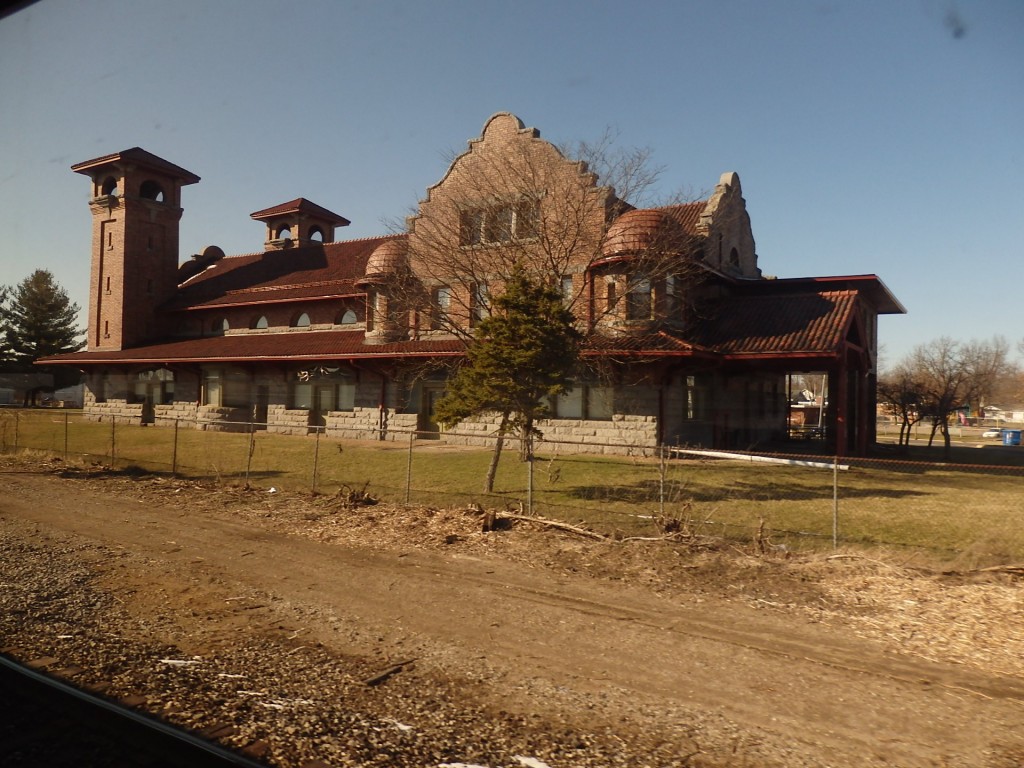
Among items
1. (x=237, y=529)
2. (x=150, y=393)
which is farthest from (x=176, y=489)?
(x=150, y=393)

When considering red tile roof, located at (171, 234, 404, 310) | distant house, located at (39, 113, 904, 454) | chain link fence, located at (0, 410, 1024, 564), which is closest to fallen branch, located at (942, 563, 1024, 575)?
chain link fence, located at (0, 410, 1024, 564)

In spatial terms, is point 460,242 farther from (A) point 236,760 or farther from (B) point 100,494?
(A) point 236,760

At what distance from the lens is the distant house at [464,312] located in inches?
730

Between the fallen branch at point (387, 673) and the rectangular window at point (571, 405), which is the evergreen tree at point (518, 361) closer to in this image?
the fallen branch at point (387, 673)

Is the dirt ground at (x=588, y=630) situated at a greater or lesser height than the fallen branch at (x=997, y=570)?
lesser

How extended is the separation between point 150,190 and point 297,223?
7.97 metres

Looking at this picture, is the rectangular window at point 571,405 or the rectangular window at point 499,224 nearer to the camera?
the rectangular window at point 499,224

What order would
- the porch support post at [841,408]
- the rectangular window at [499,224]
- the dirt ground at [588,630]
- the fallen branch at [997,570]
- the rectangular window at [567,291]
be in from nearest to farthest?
the dirt ground at [588,630], the fallen branch at [997,570], the rectangular window at [567,291], the rectangular window at [499,224], the porch support post at [841,408]

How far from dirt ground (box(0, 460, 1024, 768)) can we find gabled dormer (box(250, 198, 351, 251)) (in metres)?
33.7

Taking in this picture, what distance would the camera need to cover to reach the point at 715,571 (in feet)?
29.3

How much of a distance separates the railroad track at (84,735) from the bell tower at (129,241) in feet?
124

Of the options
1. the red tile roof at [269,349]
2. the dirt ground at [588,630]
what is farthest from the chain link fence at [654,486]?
the red tile roof at [269,349]

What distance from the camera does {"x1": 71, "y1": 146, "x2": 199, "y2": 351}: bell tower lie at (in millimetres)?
37875

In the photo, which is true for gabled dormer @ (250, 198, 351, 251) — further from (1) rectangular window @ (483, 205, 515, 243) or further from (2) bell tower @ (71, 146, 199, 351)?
(1) rectangular window @ (483, 205, 515, 243)
